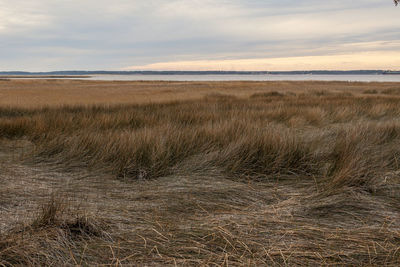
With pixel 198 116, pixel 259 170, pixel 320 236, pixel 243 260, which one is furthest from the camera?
pixel 198 116

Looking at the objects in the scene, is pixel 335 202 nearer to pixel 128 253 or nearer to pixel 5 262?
pixel 128 253

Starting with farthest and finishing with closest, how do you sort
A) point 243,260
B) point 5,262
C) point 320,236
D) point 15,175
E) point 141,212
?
point 15,175, point 141,212, point 320,236, point 243,260, point 5,262

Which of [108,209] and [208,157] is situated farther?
[208,157]

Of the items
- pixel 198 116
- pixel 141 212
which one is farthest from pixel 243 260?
pixel 198 116

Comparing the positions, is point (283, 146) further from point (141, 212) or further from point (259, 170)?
point (141, 212)

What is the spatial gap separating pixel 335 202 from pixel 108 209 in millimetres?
2058

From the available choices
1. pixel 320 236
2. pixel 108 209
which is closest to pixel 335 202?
pixel 320 236

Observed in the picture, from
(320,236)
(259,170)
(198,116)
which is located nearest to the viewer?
(320,236)

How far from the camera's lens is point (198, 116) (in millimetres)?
10000

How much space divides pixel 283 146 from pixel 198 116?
17.0 feet

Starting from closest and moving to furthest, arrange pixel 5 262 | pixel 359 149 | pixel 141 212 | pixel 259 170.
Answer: pixel 5 262
pixel 141 212
pixel 259 170
pixel 359 149

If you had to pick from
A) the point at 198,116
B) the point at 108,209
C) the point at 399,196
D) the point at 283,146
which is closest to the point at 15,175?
the point at 108,209

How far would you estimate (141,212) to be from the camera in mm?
3117

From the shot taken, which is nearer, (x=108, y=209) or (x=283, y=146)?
(x=108, y=209)
